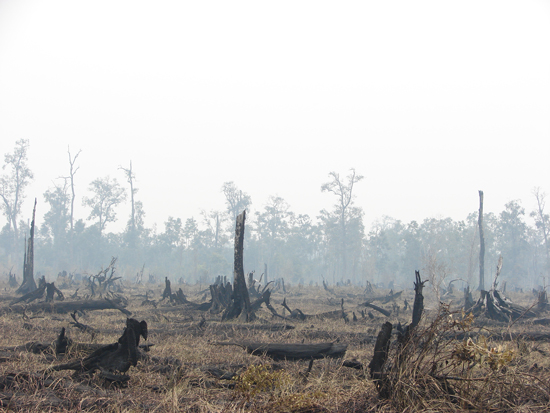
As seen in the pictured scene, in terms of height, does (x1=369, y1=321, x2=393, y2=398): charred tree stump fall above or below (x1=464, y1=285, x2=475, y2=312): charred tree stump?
above

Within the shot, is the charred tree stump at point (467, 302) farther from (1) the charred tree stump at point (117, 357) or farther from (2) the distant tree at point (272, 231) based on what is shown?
(2) the distant tree at point (272, 231)

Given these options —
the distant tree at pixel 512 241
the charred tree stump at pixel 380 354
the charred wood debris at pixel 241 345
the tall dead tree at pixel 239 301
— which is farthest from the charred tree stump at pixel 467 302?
the distant tree at pixel 512 241

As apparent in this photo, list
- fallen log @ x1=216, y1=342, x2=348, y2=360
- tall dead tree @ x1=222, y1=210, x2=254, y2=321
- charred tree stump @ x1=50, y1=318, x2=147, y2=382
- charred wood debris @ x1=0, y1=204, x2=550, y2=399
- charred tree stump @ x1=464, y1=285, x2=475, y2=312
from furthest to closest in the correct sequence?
charred tree stump @ x1=464, y1=285, x2=475, y2=312 → tall dead tree @ x1=222, y1=210, x2=254, y2=321 → fallen log @ x1=216, y1=342, x2=348, y2=360 → charred tree stump @ x1=50, y1=318, x2=147, y2=382 → charred wood debris @ x1=0, y1=204, x2=550, y2=399

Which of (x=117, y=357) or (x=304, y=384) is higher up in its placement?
(x=117, y=357)

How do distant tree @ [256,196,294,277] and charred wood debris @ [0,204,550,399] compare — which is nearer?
charred wood debris @ [0,204,550,399]

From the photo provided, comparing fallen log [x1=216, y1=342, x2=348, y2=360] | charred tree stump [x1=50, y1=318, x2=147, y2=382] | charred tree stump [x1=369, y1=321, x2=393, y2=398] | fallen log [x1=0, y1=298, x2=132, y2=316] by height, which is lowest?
fallen log [x1=0, y1=298, x2=132, y2=316]

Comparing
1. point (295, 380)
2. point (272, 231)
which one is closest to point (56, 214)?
point (272, 231)

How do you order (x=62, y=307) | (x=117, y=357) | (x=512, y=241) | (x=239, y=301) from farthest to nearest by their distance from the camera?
(x=512, y=241) < (x=62, y=307) < (x=239, y=301) < (x=117, y=357)

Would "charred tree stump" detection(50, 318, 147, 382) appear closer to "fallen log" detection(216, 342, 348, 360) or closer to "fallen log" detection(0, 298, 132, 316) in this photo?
"fallen log" detection(216, 342, 348, 360)

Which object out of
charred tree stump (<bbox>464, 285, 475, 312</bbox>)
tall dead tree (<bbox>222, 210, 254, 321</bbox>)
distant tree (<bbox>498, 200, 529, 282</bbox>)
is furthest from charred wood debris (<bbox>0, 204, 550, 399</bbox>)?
distant tree (<bbox>498, 200, 529, 282</bbox>)

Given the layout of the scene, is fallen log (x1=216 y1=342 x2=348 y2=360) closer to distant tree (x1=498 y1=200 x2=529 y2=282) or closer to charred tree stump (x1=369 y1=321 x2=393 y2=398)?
charred tree stump (x1=369 y1=321 x2=393 y2=398)

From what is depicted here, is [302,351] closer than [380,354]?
No

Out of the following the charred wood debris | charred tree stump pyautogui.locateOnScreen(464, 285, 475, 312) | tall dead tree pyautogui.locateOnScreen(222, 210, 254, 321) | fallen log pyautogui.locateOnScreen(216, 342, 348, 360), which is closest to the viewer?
the charred wood debris

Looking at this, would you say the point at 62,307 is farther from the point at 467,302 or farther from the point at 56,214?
the point at 56,214
